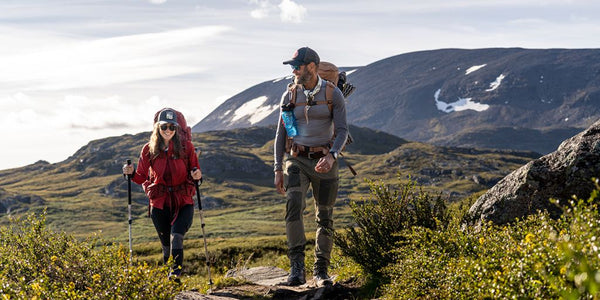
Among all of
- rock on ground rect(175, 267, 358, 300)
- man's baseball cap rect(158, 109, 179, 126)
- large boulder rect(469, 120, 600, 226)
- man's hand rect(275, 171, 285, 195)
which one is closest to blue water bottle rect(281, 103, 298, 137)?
man's hand rect(275, 171, 285, 195)

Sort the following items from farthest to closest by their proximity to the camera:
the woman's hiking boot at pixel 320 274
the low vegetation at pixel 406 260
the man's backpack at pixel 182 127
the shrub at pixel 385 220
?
the man's backpack at pixel 182 127, the shrub at pixel 385 220, the woman's hiking boot at pixel 320 274, the low vegetation at pixel 406 260

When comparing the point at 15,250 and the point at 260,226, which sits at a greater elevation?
the point at 15,250

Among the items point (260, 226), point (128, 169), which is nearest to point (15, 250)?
point (128, 169)

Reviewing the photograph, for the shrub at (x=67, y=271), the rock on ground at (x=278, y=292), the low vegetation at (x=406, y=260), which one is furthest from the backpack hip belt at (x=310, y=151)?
the shrub at (x=67, y=271)

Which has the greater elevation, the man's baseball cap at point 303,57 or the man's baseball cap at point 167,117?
the man's baseball cap at point 303,57

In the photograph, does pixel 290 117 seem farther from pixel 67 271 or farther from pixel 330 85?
pixel 67 271

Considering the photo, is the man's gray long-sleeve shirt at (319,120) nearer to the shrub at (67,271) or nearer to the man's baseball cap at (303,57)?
the man's baseball cap at (303,57)

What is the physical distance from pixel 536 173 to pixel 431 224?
5.87 ft

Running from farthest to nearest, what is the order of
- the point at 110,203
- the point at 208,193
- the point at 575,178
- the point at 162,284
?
the point at 208,193 → the point at 110,203 → the point at 575,178 → the point at 162,284

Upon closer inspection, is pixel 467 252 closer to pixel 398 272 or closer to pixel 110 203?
pixel 398 272

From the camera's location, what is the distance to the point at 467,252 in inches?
250

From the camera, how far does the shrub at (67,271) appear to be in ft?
18.8

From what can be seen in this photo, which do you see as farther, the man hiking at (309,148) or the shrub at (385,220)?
the shrub at (385,220)

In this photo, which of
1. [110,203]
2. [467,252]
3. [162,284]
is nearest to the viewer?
[162,284]
